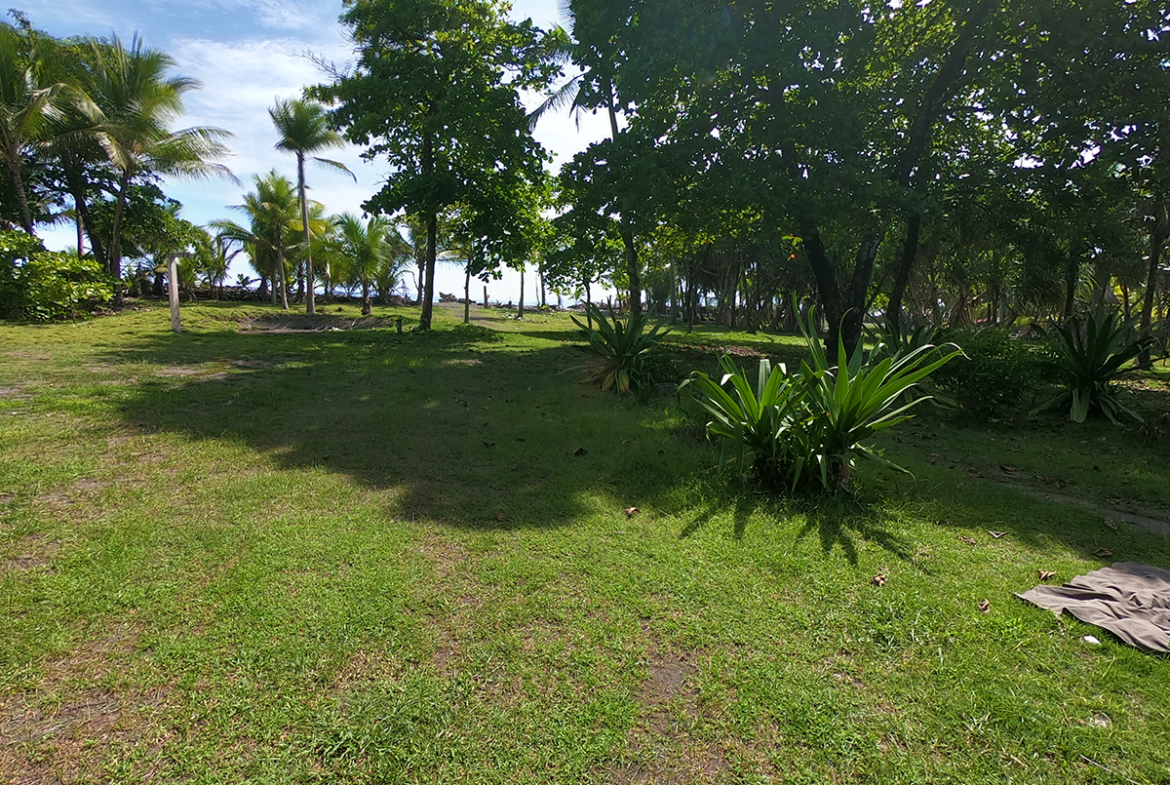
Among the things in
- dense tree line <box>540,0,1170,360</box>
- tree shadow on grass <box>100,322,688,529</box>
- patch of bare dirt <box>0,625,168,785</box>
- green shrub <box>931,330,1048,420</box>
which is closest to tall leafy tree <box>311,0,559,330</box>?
dense tree line <box>540,0,1170,360</box>

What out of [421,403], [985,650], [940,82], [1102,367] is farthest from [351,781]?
[940,82]

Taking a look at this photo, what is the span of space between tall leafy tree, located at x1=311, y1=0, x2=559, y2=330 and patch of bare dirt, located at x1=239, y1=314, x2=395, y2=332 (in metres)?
5.41

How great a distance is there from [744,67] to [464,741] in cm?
1107

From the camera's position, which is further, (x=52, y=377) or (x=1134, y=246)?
(x=1134, y=246)

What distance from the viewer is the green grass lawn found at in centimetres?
159

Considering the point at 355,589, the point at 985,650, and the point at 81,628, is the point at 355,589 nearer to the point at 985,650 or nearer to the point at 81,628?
the point at 81,628

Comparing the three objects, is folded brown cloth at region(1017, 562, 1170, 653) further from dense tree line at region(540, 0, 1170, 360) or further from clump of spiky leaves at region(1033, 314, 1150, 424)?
dense tree line at region(540, 0, 1170, 360)

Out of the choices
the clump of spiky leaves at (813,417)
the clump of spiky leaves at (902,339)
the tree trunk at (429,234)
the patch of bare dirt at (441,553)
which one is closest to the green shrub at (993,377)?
the clump of spiky leaves at (902,339)

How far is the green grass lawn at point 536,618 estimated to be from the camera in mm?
1586

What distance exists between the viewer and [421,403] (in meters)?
6.48

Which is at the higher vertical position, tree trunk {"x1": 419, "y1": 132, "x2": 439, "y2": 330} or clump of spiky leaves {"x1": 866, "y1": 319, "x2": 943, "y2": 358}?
tree trunk {"x1": 419, "y1": 132, "x2": 439, "y2": 330}

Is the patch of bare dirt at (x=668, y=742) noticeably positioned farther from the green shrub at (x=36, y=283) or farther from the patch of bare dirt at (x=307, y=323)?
the green shrub at (x=36, y=283)

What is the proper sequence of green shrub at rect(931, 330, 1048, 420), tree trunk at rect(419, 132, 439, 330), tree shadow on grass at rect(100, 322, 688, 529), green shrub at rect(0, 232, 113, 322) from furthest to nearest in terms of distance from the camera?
tree trunk at rect(419, 132, 439, 330), green shrub at rect(0, 232, 113, 322), green shrub at rect(931, 330, 1048, 420), tree shadow on grass at rect(100, 322, 688, 529)

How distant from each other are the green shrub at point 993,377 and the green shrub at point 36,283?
20557 mm
